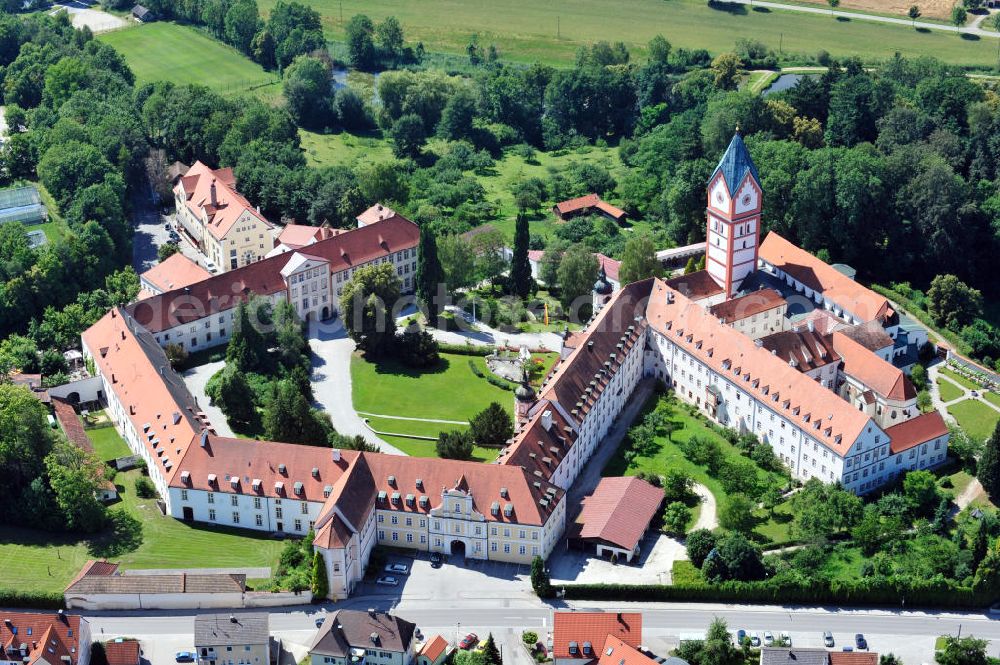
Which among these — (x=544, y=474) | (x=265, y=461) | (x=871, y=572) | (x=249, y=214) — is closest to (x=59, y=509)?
(x=265, y=461)

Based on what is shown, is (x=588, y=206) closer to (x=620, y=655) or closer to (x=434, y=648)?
(x=434, y=648)

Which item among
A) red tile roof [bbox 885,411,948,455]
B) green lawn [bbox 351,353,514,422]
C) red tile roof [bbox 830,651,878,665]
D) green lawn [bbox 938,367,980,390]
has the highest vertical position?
red tile roof [bbox 885,411,948,455]

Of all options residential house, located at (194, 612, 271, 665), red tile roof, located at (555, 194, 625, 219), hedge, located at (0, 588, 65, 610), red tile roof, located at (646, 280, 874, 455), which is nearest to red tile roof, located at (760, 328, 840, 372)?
red tile roof, located at (646, 280, 874, 455)

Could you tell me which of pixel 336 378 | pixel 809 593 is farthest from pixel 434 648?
pixel 336 378

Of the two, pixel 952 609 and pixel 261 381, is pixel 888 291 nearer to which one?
pixel 952 609

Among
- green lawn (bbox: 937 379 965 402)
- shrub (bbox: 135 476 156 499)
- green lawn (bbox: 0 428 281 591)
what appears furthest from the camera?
green lawn (bbox: 937 379 965 402)

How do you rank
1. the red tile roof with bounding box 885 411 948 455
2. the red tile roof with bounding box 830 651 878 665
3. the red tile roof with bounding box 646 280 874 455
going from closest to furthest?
1. the red tile roof with bounding box 830 651 878 665
2. the red tile roof with bounding box 646 280 874 455
3. the red tile roof with bounding box 885 411 948 455

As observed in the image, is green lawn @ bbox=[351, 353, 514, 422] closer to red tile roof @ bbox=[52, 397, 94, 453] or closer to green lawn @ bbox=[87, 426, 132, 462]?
green lawn @ bbox=[87, 426, 132, 462]
